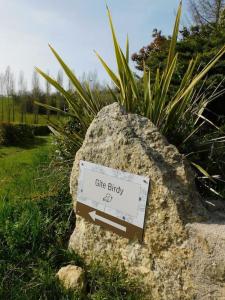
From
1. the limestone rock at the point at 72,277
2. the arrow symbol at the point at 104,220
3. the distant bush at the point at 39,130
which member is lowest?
the distant bush at the point at 39,130

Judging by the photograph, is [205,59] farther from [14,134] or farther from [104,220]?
[14,134]

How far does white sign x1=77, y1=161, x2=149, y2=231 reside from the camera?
2666mm

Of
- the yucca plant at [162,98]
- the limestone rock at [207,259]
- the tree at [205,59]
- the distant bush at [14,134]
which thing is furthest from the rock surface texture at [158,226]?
the distant bush at [14,134]

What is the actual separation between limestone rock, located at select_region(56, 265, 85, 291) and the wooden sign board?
15.6 inches

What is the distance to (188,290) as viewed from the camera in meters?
2.37

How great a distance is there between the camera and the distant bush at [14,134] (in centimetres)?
1258

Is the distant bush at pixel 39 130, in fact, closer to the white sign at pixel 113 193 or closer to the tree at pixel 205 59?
the tree at pixel 205 59

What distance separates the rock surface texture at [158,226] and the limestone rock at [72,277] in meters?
0.22

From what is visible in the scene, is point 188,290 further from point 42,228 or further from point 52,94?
point 52,94

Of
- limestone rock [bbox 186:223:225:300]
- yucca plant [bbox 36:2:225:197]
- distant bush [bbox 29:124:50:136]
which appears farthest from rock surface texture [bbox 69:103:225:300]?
distant bush [bbox 29:124:50:136]

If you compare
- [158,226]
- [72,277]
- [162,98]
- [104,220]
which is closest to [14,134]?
[162,98]

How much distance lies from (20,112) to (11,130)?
13331mm

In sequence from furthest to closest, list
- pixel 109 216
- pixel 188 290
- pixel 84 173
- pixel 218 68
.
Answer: pixel 218 68 → pixel 84 173 → pixel 109 216 → pixel 188 290

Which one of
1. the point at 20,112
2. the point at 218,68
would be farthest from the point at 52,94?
the point at 218,68
